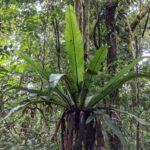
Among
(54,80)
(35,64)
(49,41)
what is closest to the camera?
(54,80)

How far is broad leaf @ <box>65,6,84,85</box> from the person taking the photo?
1824 millimetres

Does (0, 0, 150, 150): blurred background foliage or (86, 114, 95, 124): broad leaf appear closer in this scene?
(86, 114, 95, 124): broad leaf

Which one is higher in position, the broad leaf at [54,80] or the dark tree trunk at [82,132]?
the broad leaf at [54,80]

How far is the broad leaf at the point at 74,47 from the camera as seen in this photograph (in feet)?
5.98

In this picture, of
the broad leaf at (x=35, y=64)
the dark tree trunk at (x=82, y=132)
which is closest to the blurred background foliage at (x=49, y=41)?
the dark tree trunk at (x=82, y=132)

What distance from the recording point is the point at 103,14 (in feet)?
12.2

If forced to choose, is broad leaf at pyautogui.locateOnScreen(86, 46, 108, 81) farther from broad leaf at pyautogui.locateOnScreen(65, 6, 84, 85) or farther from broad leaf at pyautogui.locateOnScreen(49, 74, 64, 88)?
broad leaf at pyautogui.locateOnScreen(49, 74, 64, 88)

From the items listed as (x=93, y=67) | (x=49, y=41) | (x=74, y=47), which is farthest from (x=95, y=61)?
(x=49, y=41)

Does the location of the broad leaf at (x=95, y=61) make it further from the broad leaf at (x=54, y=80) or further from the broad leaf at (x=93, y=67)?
the broad leaf at (x=54, y=80)

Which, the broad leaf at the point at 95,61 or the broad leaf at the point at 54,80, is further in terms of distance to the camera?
the broad leaf at the point at 95,61

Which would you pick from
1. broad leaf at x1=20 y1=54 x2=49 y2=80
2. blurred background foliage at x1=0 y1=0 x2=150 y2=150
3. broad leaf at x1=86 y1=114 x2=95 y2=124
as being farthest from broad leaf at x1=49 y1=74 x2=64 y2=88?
blurred background foliage at x1=0 y1=0 x2=150 y2=150

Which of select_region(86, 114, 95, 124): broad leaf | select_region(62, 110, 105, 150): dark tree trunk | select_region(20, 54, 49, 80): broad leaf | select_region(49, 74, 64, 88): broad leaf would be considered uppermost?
select_region(20, 54, 49, 80): broad leaf

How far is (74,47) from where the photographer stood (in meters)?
1.87

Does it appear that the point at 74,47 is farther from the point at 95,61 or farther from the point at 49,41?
the point at 49,41
